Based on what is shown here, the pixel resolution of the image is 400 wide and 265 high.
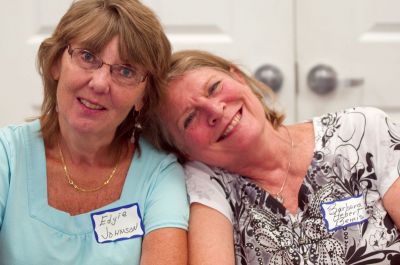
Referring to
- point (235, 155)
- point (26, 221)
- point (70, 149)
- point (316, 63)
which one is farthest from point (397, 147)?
point (26, 221)

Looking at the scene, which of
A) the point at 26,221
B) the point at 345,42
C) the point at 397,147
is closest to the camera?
the point at 26,221

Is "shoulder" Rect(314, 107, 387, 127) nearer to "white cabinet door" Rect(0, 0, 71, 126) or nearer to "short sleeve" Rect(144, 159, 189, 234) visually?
"short sleeve" Rect(144, 159, 189, 234)

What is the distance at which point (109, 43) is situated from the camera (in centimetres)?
138

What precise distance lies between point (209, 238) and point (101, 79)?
0.47 metres

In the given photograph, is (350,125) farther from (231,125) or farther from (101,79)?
(101,79)

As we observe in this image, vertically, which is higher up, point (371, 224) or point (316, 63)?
point (316, 63)

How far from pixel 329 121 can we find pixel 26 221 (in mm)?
861

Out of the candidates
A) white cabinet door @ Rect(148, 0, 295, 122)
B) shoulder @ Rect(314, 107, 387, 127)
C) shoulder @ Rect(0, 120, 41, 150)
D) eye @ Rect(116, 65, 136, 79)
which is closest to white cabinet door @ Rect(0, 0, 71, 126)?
white cabinet door @ Rect(148, 0, 295, 122)

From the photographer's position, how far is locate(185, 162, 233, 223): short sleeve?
148 centimetres

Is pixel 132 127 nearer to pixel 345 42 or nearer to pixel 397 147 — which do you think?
pixel 397 147

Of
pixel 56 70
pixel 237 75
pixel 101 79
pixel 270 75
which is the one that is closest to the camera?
pixel 101 79

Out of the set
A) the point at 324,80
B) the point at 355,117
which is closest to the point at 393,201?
the point at 355,117

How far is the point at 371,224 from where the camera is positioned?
59.1 inches

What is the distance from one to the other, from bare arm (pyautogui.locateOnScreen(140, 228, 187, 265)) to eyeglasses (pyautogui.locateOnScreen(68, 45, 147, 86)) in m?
0.38
